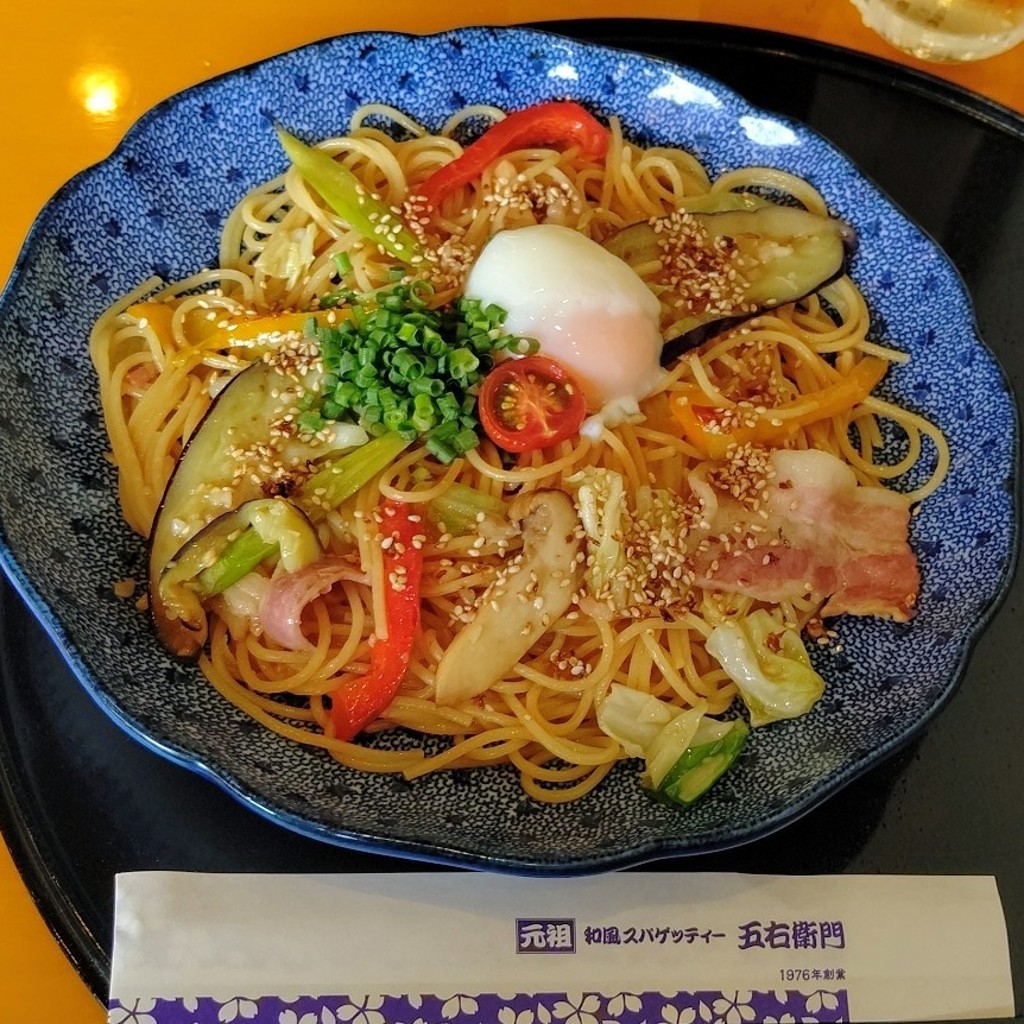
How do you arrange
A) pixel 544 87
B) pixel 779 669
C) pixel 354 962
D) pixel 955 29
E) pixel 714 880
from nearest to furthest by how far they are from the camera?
pixel 354 962 → pixel 714 880 → pixel 779 669 → pixel 544 87 → pixel 955 29

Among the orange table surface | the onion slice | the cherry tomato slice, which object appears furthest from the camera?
the orange table surface

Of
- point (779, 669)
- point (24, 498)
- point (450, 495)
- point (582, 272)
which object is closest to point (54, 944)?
point (24, 498)

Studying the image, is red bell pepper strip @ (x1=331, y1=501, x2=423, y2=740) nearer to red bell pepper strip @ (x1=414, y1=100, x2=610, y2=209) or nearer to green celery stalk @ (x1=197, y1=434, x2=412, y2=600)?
green celery stalk @ (x1=197, y1=434, x2=412, y2=600)

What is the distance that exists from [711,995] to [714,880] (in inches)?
8.0

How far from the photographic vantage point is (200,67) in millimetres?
2867

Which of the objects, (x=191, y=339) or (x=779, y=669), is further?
(x=191, y=339)

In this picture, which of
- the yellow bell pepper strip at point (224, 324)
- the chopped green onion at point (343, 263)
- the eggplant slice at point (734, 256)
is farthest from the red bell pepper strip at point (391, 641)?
the eggplant slice at point (734, 256)

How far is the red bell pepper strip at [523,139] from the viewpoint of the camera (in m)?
2.37

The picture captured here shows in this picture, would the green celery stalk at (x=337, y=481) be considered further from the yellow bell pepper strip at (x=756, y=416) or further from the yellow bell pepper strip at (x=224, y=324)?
the yellow bell pepper strip at (x=756, y=416)

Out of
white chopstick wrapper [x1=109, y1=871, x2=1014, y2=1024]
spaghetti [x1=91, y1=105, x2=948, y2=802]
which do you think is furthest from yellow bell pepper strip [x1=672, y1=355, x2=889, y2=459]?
white chopstick wrapper [x1=109, y1=871, x2=1014, y2=1024]

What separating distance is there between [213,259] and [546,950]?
1.83 m

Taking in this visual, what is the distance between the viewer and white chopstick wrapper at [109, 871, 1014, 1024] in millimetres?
1671

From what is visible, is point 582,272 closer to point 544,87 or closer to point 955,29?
point 544,87

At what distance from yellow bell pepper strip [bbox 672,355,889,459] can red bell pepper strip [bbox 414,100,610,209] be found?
0.77 meters
